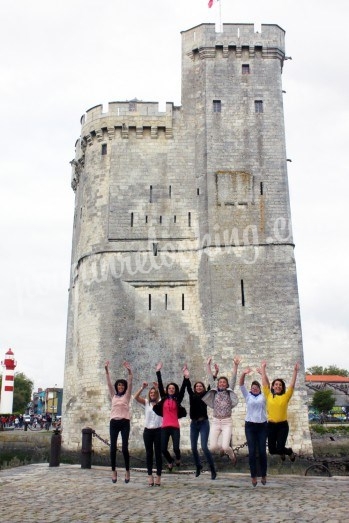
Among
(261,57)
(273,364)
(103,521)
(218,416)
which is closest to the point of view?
(103,521)

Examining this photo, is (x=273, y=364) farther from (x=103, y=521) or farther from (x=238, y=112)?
(x=103, y=521)

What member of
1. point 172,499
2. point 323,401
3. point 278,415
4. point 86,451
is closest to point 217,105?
point 86,451

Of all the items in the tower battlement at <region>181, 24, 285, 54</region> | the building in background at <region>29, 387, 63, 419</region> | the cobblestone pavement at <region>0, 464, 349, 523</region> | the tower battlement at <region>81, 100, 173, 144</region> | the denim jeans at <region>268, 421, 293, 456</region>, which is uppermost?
the tower battlement at <region>181, 24, 285, 54</region>

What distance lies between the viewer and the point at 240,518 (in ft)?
18.3

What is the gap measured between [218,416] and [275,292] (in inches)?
513

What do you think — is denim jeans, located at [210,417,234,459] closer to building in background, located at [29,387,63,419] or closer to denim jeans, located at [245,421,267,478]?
denim jeans, located at [245,421,267,478]

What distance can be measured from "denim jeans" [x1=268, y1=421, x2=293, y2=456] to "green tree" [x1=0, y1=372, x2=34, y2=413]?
59.7 meters

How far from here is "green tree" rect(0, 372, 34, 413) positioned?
63.7 meters

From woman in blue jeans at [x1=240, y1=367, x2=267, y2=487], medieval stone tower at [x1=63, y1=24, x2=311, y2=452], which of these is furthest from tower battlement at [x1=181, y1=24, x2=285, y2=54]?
woman in blue jeans at [x1=240, y1=367, x2=267, y2=487]

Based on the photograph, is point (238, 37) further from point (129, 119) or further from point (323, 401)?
point (323, 401)

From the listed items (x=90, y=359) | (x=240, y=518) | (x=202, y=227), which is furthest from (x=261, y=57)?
(x=240, y=518)

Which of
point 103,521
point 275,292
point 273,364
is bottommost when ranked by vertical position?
point 103,521

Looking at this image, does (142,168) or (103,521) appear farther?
(142,168)

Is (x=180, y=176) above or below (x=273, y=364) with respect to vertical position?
above
